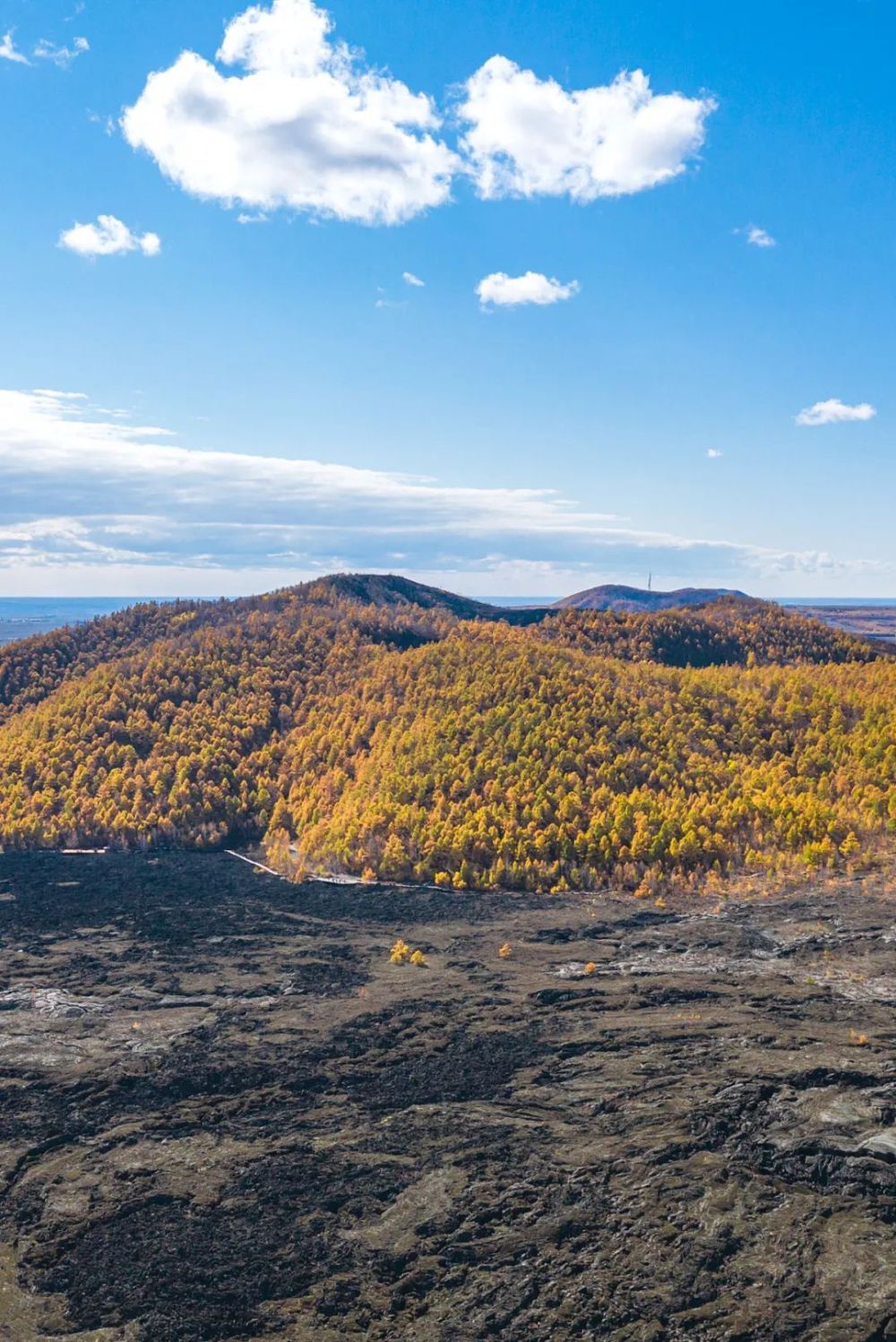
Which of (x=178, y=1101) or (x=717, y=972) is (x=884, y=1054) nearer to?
(x=717, y=972)

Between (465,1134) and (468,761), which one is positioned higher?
(468,761)

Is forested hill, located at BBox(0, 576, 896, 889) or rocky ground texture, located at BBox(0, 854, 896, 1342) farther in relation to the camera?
forested hill, located at BBox(0, 576, 896, 889)

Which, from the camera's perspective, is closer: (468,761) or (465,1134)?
(465,1134)

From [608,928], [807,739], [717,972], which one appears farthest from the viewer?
[807,739]

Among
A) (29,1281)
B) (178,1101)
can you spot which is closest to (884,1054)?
(178,1101)
